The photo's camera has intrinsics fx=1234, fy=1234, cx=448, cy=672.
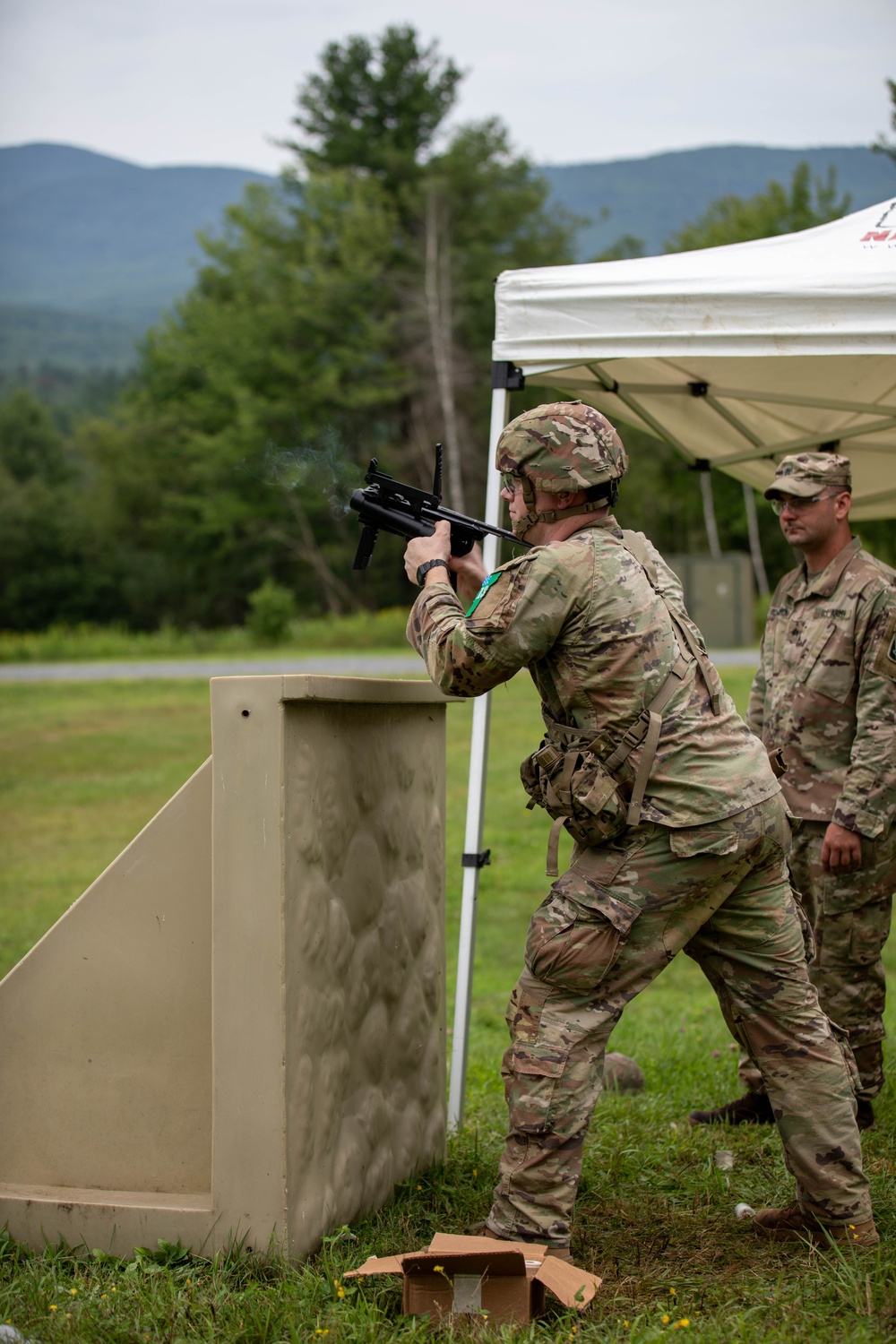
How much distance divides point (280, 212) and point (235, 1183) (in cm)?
4553

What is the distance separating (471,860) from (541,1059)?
1.50 meters

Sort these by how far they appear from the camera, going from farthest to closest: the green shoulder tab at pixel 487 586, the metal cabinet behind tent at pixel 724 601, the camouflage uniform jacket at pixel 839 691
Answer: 1. the metal cabinet behind tent at pixel 724 601
2. the camouflage uniform jacket at pixel 839 691
3. the green shoulder tab at pixel 487 586

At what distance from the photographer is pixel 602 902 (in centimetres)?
291

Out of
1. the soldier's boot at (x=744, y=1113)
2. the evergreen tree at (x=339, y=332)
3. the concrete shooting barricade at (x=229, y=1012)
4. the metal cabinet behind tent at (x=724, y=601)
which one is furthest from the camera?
the evergreen tree at (x=339, y=332)

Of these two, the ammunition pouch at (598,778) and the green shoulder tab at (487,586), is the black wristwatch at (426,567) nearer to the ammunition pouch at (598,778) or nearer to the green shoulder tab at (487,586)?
the green shoulder tab at (487,586)

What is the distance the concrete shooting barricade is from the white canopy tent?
107cm

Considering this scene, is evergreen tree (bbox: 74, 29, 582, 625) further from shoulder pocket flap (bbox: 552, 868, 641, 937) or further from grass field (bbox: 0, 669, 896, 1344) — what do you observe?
shoulder pocket flap (bbox: 552, 868, 641, 937)

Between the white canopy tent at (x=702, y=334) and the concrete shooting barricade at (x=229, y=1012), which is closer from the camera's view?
the concrete shooting barricade at (x=229, y=1012)

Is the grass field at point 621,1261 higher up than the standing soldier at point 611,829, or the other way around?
the standing soldier at point 611,829

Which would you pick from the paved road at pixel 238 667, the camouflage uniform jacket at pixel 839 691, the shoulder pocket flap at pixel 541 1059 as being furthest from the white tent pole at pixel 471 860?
the paved road at pixel 238 667

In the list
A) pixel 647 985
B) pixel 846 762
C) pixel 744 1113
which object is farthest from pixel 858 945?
pixel 647 985

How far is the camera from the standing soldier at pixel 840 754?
4.20 meters

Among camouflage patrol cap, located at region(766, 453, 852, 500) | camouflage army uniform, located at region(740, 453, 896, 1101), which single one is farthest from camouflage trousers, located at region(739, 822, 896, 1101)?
camouflage patrol cap, located at region(766, 453, 852, 500)

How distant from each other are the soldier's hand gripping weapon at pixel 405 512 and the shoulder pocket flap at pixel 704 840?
93cm
